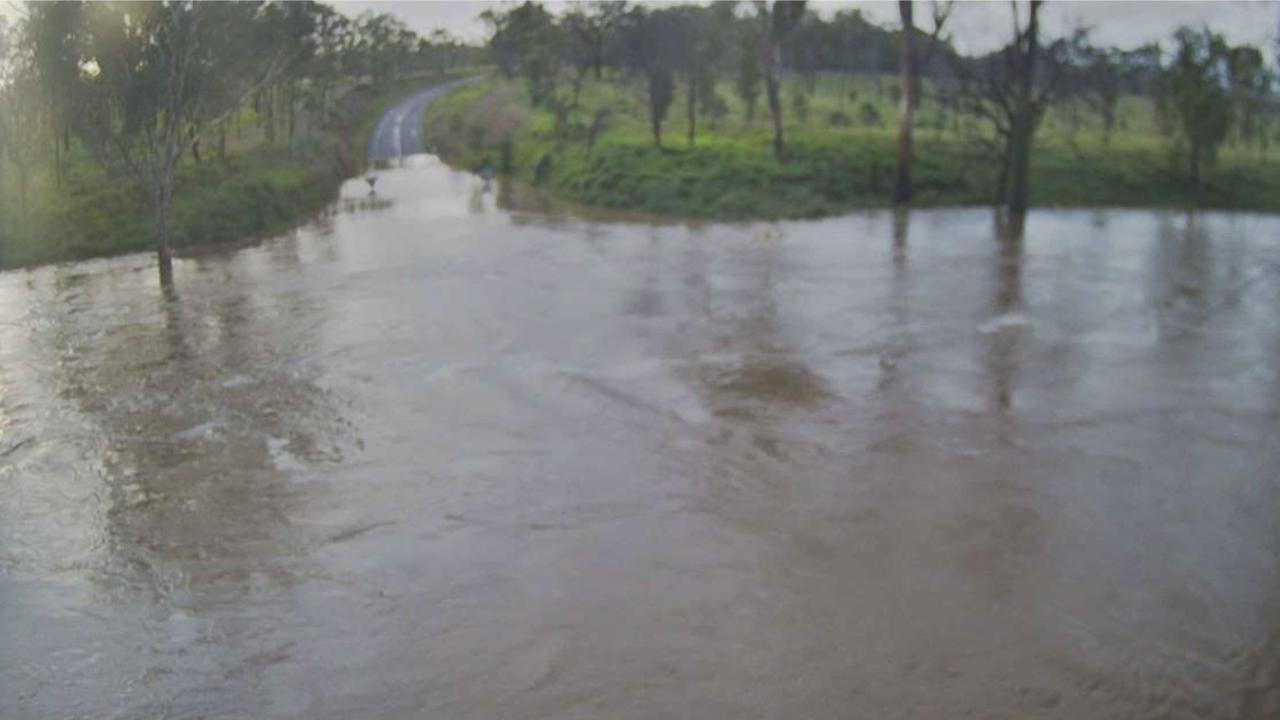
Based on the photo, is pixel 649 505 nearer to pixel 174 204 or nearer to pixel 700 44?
pixel 174 204

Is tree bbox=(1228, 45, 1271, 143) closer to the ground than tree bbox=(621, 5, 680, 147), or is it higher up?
closer to the ground

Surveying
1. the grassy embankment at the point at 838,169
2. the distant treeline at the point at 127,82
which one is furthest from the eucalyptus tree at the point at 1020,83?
the distant treeline at the point at 127,82

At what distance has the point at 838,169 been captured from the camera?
3156cm

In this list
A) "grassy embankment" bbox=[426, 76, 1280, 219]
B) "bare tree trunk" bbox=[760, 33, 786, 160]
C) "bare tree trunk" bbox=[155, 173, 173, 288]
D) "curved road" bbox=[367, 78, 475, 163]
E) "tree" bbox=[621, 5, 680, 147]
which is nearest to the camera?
"bare tree trunk" bbox=[155, 173, 173, 288]

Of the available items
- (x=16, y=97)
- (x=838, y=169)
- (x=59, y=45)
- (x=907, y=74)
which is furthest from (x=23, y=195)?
(x=907, y=74)

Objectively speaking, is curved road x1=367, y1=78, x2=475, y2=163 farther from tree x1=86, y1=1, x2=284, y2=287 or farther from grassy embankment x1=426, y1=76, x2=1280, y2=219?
tree x1=86, y1=1, x2=284, y2=287

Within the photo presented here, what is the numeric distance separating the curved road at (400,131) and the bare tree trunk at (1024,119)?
30992mm

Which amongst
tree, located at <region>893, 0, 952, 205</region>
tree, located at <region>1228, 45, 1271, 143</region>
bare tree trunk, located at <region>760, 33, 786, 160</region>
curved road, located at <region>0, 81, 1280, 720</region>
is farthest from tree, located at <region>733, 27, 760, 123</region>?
curved road, located at <region>0, 81, 1280, 720</region>

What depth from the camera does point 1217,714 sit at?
5.89 meters

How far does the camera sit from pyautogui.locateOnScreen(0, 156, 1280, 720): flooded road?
6.40 metres

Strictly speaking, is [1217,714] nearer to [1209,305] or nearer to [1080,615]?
[1080,615]

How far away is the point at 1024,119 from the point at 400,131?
1521 inches

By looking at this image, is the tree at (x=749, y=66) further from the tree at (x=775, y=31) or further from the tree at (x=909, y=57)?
the tree at (x=909, y=57)

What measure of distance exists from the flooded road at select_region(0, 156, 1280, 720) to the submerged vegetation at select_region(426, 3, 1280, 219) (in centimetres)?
1181
